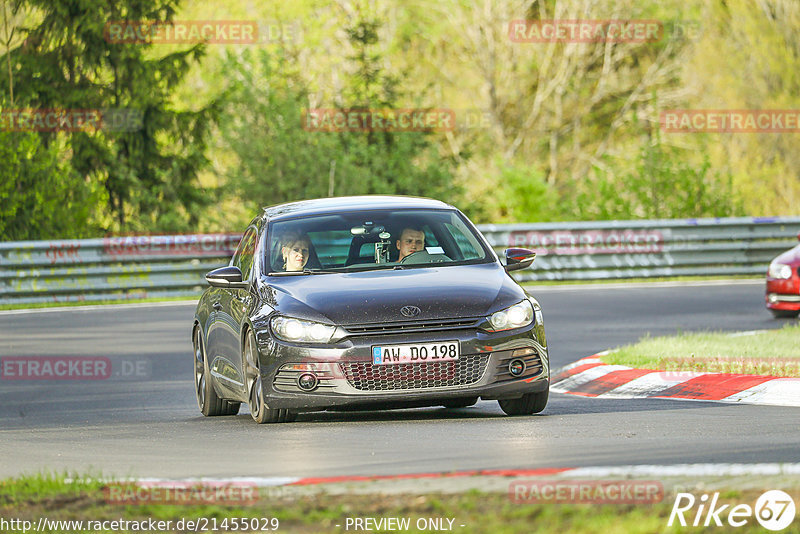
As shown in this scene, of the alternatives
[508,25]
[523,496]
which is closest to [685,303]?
[523,496]

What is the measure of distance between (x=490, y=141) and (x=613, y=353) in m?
37.8

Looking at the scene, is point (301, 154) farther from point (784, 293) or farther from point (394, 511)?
point (394, 511)

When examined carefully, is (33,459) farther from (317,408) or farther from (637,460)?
(637,460)

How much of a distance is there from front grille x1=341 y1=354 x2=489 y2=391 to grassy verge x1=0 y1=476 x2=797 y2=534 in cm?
310

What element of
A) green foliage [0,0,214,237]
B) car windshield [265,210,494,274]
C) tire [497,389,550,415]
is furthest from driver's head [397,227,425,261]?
green foliage [0,0,214,237]

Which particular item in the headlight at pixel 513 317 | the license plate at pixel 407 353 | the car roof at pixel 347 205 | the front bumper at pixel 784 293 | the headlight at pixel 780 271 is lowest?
the front bumper at pixel 784 293

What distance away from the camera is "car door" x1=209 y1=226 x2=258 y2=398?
10914 mm

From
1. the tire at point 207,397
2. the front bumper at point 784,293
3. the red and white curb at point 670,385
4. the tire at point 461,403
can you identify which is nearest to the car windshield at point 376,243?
the tire at point 461,403

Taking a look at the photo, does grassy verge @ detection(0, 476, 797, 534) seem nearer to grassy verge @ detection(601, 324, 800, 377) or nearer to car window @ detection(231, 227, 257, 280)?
car window @ detection(231, 227, 257, 280)

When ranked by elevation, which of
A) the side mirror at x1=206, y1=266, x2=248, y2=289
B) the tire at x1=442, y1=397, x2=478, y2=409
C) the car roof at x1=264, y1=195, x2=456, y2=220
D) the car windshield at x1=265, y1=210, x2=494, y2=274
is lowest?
the tire at x1=442, y1=397, x2=478, y2=409

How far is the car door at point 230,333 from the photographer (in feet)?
35.8

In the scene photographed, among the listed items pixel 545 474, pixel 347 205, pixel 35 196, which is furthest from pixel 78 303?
pixel 545 474

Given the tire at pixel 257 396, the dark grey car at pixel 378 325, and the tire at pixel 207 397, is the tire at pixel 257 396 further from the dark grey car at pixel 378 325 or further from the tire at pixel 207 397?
the tire at pixel 207 397

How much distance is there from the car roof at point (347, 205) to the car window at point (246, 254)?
0.22 m
